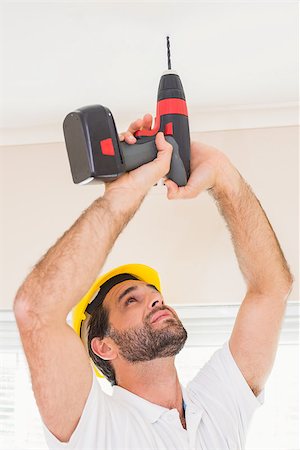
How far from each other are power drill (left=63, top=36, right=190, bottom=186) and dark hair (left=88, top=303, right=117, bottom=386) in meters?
0.57

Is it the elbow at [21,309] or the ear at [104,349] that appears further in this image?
the ear at [104,349]

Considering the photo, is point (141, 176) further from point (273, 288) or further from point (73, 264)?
point (273, 288)

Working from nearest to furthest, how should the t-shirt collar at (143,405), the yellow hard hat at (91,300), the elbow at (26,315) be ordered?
the elbow at (26,315) → the t-shirt collar at (143,405) → the yellow hard hat at (91,300)

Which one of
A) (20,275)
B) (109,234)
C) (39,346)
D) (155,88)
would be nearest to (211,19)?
(155,88)

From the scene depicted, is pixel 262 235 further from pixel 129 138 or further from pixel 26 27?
pixel 26 27

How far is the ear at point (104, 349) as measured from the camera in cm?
217

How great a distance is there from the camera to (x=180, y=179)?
1857 millimetres

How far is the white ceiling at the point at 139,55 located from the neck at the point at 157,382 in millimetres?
1006

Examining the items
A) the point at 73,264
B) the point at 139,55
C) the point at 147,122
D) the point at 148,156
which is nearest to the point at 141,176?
the point at 148,156

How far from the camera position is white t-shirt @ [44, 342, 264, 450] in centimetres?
179

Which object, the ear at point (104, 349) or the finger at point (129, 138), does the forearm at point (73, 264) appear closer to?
the finger at point (129, 138)

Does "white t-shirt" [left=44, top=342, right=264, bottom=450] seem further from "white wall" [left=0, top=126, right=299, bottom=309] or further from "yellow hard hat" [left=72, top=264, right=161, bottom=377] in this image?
"white wall" [left=0, top=126, right=299, bottom=309]

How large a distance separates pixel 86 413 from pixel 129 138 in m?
0.69

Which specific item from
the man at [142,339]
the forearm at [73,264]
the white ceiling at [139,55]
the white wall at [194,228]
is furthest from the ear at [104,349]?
the white ceiling at [139,55]
